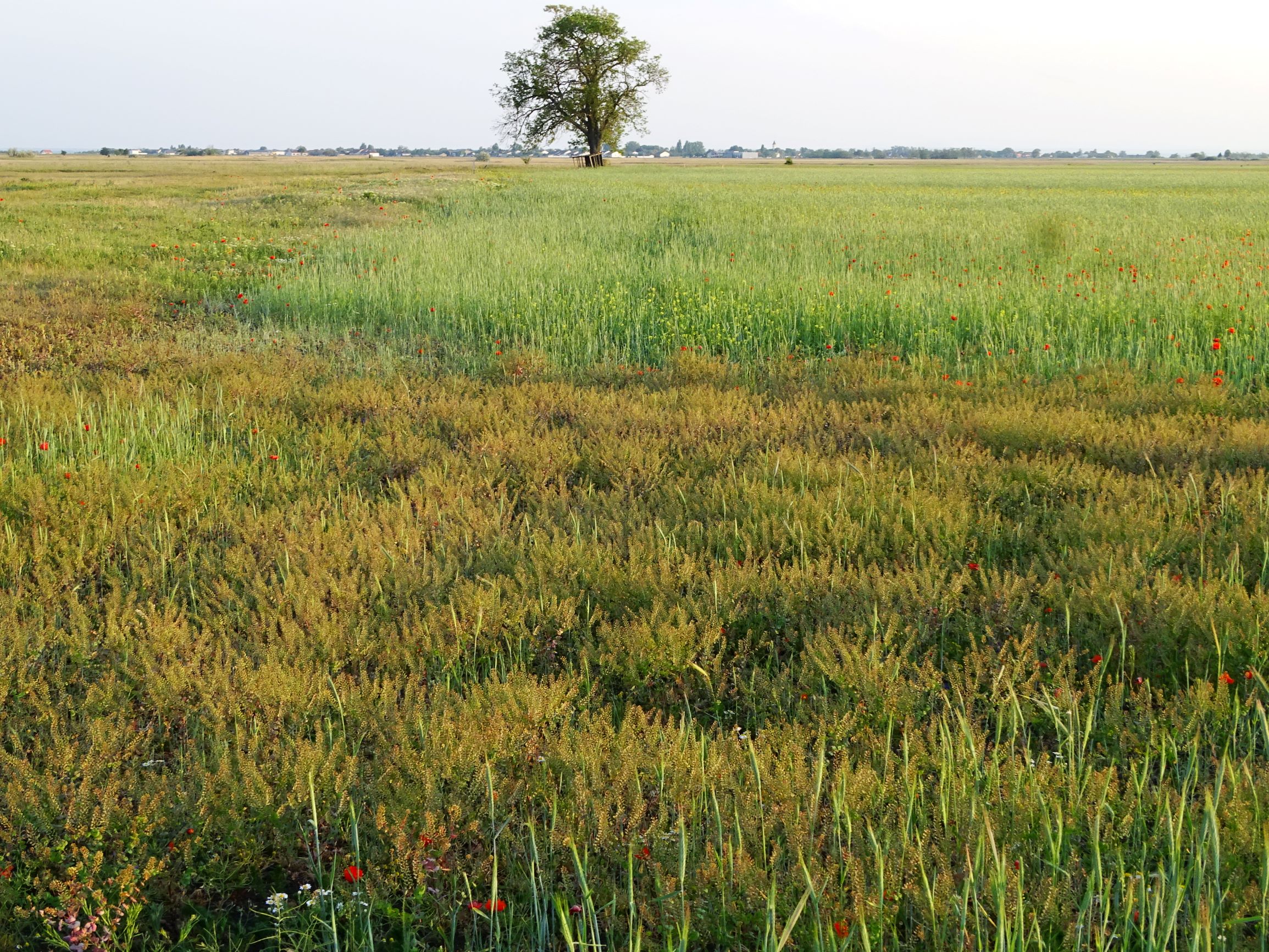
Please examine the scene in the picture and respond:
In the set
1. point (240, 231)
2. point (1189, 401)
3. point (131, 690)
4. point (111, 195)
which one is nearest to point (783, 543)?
point (131, 690)

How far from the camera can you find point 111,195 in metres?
27.5

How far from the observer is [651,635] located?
2.98 metres

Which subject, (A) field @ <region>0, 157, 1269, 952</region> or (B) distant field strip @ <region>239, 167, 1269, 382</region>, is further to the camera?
(B) distant field strip @ <region>239, 167, 1269, 382</region>

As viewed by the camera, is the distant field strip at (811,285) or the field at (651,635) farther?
the distant field strip at (811,285)

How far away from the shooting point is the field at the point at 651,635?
6.39 ft

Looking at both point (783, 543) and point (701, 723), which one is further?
point (783, 543)

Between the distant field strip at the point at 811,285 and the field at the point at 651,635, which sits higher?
the distant field strip at the point at 811,285

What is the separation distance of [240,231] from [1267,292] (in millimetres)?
15652

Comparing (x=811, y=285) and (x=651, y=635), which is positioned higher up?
(x=811, y=285)

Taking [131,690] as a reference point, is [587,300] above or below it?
above

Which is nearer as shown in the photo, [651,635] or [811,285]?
[651,635]

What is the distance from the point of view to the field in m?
1.95

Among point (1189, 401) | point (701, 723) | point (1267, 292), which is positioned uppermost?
point (1267, 292)

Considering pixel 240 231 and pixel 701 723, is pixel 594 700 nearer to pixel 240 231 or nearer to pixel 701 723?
pixel 701 723
